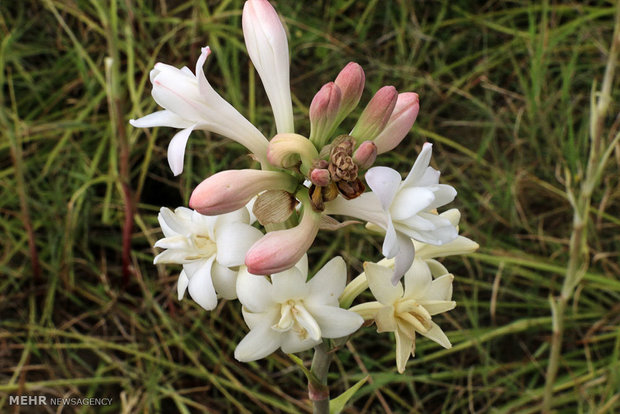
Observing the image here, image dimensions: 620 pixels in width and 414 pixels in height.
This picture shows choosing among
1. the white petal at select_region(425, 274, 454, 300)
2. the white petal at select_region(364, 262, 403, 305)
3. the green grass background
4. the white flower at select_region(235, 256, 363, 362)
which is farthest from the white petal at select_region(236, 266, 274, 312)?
the green grass background

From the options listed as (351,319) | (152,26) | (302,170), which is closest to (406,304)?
(351,319)

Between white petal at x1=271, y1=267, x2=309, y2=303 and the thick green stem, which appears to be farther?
the thick green stem

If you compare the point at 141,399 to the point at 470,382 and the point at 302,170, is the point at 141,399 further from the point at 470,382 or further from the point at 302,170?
the point at 302,170

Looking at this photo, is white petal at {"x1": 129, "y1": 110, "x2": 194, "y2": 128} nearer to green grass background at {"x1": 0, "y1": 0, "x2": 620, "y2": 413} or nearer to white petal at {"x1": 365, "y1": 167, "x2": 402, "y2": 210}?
white petal at {"x1": 365, "y1": 167, "x2": 402, "y2": 210}

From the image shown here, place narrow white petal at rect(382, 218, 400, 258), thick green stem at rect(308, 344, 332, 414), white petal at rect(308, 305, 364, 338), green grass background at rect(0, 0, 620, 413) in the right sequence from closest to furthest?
narrow white petal at rect(382, 218, 400, 258) < white petal at rect(308, 305, 364, 338) < thick green stem at rect(308, 344, 332, 414) < green grass background at rect(0, 0, 620, 413)

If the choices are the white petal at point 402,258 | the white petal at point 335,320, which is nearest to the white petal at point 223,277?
the white petal at point 335,320

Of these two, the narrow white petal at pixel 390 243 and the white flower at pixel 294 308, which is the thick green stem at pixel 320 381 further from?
the narrow white petal at pixel 390 243
